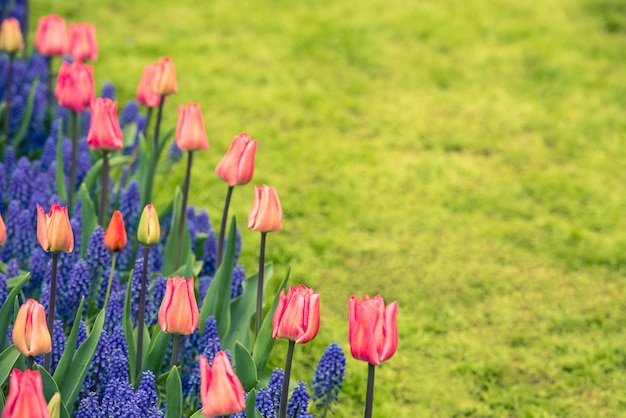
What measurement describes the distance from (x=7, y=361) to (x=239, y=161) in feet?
3.11

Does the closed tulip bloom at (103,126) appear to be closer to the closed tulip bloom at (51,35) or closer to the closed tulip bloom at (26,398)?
the closed tulip bloom at (51,35)

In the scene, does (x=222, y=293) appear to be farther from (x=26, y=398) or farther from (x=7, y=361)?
(x=26, y=398)

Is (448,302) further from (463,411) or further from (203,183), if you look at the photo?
(203,183)

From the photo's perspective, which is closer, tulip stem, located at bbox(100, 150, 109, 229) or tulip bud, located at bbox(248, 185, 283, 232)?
tulip bud, located at bbox(248, 185, 283, 232)

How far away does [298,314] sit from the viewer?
2.30 meters

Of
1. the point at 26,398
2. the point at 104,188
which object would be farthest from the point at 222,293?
the point at 26,398

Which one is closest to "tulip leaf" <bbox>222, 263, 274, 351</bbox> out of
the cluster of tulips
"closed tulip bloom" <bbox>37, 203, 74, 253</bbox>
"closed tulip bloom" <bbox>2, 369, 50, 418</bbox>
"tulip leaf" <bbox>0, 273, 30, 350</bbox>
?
the cluster of tulips

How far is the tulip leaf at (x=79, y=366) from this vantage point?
2.58 metres

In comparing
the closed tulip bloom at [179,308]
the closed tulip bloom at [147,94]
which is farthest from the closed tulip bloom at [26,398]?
the closed tulip bloom at [147,94]

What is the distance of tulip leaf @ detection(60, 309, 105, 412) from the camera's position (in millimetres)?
2584

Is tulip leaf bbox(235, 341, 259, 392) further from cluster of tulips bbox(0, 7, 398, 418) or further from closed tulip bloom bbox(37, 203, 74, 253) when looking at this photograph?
closed tulip bloom bbox(37, 203, 74, 253)

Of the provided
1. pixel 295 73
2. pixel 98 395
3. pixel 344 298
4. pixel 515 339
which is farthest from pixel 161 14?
pixel 98 395

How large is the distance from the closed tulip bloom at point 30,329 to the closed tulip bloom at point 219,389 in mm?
450

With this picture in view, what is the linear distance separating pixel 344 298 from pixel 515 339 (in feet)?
2.69
